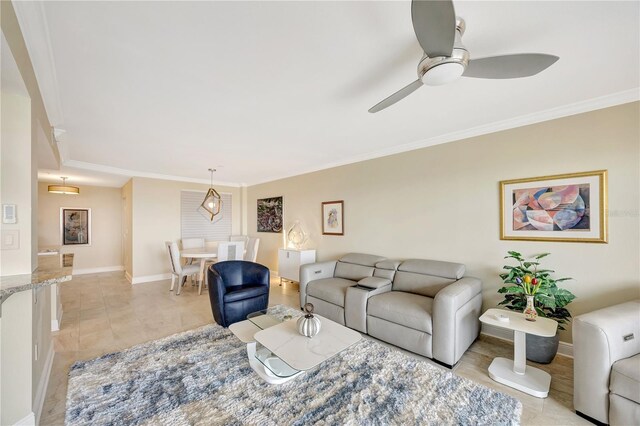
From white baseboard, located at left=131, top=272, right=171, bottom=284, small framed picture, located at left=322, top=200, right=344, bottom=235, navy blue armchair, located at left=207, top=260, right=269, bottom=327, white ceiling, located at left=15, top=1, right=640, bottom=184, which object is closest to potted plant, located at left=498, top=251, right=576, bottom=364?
white ceiling, located at left=15, top=1, right=640, bottom=184

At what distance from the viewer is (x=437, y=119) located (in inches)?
107

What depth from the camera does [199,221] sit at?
630cm

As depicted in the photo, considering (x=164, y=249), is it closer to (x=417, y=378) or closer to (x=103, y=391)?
(x=103, y=391)

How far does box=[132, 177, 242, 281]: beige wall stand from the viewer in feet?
17.6

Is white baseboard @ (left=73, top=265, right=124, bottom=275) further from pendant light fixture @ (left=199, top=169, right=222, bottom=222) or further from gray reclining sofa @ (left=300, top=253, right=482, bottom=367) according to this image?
gray reclining sofa @ (left=300, top=253, right=482, bottom=367)

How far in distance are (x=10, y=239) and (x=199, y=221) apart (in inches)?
191

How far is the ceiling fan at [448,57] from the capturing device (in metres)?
1.07

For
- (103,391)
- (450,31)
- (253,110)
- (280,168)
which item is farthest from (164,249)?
(450,31)

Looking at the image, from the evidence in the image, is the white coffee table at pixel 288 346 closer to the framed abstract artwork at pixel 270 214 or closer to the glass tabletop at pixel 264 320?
the glass tabletop at pixel 264 320

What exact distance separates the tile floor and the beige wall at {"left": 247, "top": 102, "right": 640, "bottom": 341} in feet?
2.34

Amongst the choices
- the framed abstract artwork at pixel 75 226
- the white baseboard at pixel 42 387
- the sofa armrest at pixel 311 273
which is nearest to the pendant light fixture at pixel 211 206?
the framed abstract artwork at pixel 75 226

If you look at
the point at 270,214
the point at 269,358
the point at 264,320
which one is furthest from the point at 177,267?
the point at 269,358

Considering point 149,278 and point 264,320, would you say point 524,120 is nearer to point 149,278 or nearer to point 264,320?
point 264,320

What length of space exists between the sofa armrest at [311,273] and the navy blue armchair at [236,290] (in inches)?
20.6
